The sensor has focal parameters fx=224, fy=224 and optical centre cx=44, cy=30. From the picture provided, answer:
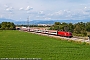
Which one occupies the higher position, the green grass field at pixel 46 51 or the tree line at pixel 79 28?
the tree line at pixel 79 28

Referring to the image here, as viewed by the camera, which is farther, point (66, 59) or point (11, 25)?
point (11, 25)

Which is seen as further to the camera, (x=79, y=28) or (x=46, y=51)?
(x=79, y=28)

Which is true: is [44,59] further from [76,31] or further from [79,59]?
[76,31]

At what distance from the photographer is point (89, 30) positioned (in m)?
78.2

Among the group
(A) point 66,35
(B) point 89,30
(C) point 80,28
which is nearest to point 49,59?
(A) point 66,35

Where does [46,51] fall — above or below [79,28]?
below

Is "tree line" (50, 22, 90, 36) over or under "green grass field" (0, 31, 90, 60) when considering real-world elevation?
over

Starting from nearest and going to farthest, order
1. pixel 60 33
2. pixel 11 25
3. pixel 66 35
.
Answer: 1. pixel 66 35
2. pixel 60 33
3. pixel 11 25

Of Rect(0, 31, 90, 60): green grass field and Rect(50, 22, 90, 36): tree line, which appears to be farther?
Rect(50, 22, 90, 36): tree line

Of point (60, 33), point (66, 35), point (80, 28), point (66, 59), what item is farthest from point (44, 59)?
point (80, 28)

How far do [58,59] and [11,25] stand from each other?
10456 cm

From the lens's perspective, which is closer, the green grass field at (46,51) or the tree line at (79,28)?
the green grass field at (46,51)

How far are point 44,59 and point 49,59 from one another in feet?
1.07

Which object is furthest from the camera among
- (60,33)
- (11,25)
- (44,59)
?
(11,25)
